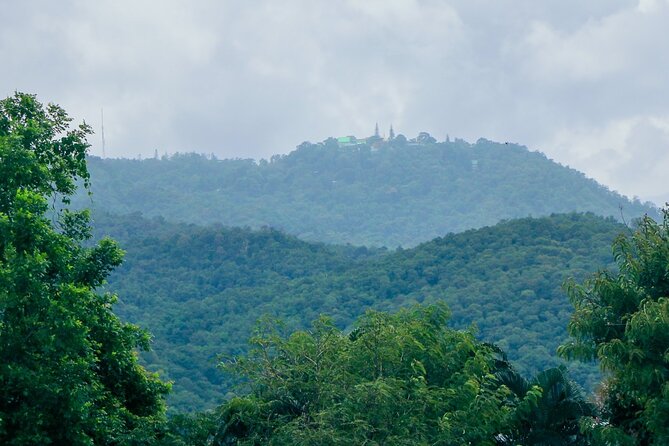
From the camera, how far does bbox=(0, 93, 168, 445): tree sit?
1509cm

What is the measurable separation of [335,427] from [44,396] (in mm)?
4424

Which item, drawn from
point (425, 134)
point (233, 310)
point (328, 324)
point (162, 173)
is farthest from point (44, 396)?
point (425, 134)

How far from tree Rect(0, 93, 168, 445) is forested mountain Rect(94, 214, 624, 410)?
84.6 feet

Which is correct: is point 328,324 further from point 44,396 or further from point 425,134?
point 425,134

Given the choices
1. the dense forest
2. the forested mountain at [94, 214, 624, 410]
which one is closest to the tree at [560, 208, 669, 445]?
the dense forest

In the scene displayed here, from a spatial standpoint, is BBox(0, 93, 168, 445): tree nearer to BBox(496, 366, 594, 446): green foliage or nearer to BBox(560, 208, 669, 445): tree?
BBox(496, 366, 594, 446): green foliage

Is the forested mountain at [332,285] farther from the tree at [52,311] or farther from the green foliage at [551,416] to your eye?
the tree at [52,311]

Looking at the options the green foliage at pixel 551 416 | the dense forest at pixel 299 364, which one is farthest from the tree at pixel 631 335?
the green foliage at pixel 551 416

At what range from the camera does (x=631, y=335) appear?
15445mm

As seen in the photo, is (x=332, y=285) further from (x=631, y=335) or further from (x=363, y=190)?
(x=363, y=190)

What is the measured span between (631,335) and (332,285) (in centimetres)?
4954

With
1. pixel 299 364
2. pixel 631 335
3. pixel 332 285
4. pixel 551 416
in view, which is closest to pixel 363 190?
pixel 332 285

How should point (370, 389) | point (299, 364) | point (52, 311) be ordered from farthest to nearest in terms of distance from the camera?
point (299, 364) → point (370, 389) → point (52, 311)

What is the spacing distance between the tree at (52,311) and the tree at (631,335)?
729 centimetres
